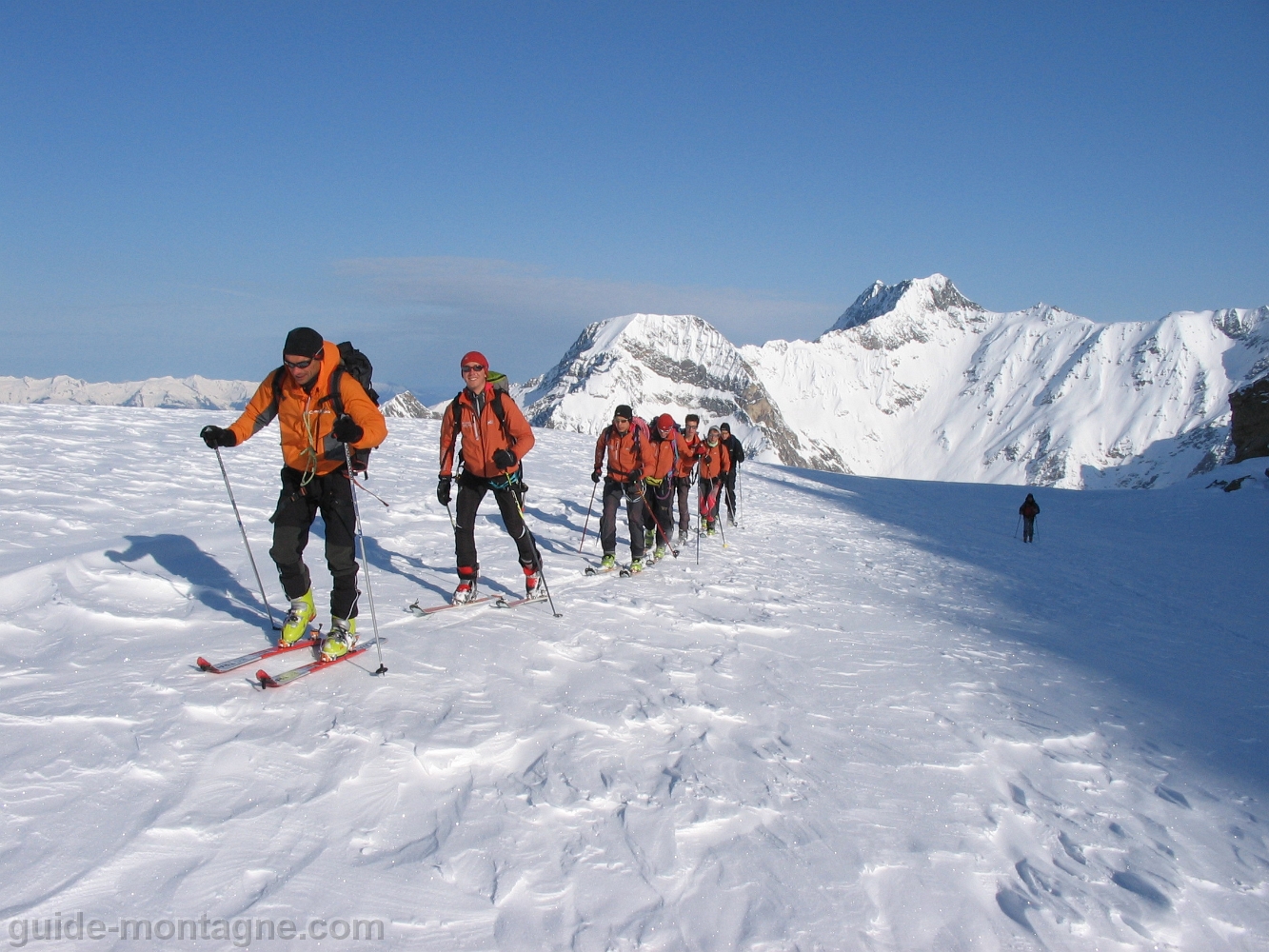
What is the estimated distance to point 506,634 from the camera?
21.1ft

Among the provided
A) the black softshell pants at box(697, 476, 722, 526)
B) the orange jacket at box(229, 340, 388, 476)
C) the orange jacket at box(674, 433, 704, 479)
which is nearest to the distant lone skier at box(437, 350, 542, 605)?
the orange jacket at box(229, 340, 388, 476)

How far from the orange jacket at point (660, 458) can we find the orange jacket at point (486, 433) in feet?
11.1

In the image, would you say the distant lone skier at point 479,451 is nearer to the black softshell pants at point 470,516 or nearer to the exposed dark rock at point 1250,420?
the black softshell pants at point 470,516

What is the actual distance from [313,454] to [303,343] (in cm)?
82

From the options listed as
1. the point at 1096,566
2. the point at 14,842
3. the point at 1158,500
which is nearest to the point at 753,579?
the point at 14,842

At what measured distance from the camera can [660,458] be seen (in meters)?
10.5

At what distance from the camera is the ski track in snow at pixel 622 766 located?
124 inches

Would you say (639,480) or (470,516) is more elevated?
(639,480)

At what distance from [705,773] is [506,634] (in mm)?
2659

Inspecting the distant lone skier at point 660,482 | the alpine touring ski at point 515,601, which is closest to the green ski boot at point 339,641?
the alpine touring ski at point 515,601

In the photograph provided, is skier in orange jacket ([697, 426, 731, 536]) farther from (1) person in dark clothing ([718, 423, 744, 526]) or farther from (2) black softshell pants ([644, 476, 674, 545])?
(2) black softshell pants ([644, 476, 674, 545])

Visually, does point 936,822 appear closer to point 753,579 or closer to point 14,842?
point 14,842

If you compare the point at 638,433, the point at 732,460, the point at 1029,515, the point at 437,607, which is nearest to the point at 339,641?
the point at 437,607

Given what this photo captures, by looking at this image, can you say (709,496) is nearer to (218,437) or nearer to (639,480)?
(639,480)
